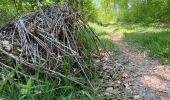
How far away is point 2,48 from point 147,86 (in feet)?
6.22

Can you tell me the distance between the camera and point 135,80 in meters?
4.18

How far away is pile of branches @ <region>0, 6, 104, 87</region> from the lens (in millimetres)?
3475

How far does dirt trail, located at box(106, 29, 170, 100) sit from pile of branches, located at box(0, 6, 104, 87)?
638mm

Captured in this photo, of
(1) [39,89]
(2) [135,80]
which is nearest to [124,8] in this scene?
(2) [135,80]

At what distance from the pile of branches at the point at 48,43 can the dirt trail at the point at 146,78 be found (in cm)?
64

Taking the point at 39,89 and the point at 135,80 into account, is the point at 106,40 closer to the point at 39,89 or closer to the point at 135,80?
the point at 135,80

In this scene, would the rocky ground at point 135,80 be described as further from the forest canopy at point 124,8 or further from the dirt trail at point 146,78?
the forest canopy at point 124,8

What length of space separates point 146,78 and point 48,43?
4.99ft

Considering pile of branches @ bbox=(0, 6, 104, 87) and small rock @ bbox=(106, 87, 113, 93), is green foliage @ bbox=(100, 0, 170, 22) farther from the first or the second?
small rock @ bbox=(106, 87, 113, 93)

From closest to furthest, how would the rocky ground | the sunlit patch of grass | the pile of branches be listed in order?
1. the pile of branches
2. the rocky ground
3. the sunlit patch of grass

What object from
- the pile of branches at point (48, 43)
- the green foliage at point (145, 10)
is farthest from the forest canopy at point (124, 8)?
the pile of branches at point (48, 43)

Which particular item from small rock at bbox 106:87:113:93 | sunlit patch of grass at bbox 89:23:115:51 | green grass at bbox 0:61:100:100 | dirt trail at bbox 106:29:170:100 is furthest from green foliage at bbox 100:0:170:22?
green grass at bbox 0:61:100:100

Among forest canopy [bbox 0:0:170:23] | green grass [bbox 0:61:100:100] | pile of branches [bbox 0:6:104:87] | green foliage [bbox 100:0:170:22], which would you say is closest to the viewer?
green grass [bbox 0:61:100:100]

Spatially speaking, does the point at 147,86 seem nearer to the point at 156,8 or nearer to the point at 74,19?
the point at 74,19
